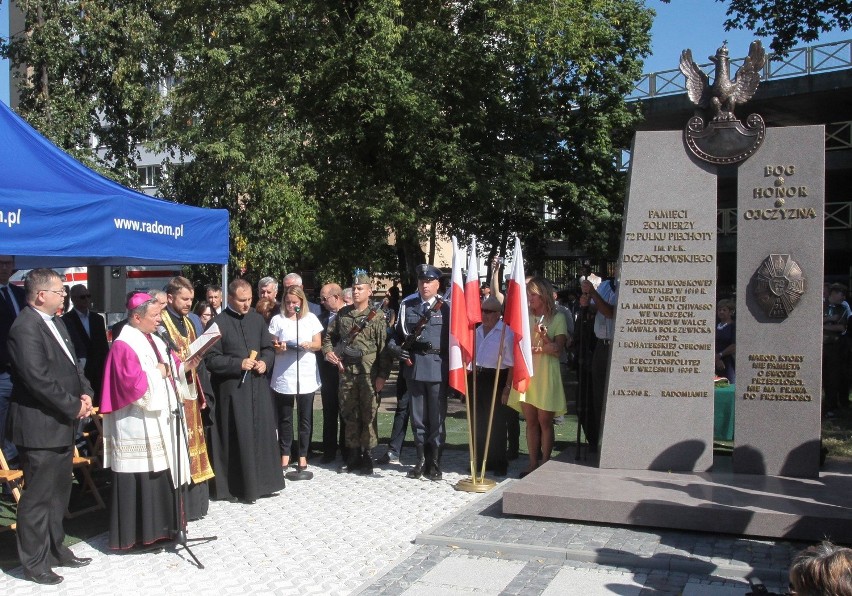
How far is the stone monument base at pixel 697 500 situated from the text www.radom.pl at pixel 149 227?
4016 millimetres

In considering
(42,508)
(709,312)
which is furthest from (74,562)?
(709,312)

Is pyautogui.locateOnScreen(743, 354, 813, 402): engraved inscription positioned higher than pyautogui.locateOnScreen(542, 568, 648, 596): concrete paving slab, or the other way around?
pyautogui.locateOnScreen(743, 354, 813, 402): engraved inscription

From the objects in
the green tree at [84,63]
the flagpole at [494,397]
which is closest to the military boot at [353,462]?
the flagpole at [494,397]

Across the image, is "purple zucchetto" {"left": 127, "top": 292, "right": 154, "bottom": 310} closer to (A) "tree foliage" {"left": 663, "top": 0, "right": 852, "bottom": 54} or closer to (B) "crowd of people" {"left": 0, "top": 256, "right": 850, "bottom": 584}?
(B) "crowd of people" {"left": 0, "top": 256, "right": 850, "bottom": 584}

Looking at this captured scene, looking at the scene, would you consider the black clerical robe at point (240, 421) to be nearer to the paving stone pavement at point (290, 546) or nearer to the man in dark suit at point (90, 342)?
the paving stone pavement at point (290, 546)

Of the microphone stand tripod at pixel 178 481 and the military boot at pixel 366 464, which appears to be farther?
the military boot at pixel 366 464

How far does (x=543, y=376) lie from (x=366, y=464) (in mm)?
2086

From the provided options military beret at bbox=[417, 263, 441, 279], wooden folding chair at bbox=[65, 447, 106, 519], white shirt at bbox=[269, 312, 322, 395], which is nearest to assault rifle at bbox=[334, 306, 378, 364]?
white shirt at bbox=[269, 312, 322, 395]

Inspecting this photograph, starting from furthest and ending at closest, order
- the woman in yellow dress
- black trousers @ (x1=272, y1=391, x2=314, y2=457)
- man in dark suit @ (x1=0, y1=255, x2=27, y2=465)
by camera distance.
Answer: black trousers @ (x1=272, y1=391, x2=314, y2=457), the woman in yellow dress, man in dark suit @ (x1=0, y1=255, x2=27, y2=465)

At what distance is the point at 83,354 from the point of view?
9.34m

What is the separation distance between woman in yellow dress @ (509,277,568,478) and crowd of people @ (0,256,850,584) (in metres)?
0.01

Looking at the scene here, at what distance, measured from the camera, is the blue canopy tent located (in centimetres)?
688

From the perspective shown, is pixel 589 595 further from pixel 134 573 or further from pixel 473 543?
pixel 134 573

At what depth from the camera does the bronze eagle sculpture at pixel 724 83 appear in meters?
8.24
